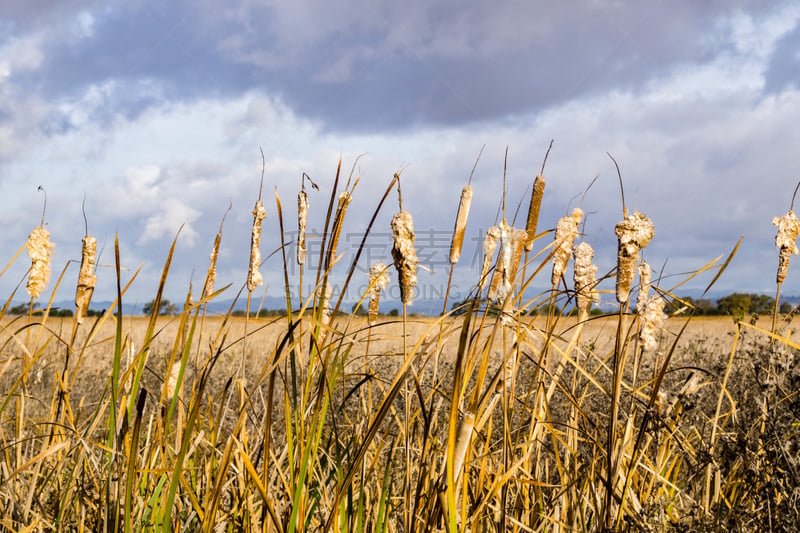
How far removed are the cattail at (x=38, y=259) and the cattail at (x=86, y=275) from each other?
51 cm

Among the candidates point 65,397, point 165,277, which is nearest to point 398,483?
point 65,397

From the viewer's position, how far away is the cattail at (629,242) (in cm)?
172

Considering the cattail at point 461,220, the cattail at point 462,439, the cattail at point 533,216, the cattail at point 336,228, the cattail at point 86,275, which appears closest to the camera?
the cattail at point 462,439

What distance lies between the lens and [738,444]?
2.24m

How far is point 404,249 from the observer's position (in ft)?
5.72

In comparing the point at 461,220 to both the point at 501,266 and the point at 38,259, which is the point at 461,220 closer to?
the point at 501,266

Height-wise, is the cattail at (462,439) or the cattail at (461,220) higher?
the cattail at (461,220)

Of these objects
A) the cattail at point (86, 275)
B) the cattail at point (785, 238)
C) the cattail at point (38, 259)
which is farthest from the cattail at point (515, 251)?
the cattail at point (38, 259)

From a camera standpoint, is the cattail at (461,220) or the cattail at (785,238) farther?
the cattail at (785,238)

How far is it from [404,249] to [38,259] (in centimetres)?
234

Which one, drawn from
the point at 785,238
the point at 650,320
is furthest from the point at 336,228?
the point at 785,238

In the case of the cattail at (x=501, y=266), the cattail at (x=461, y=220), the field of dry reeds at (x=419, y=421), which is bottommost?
the field of dry reeds at (x=419, y=421)

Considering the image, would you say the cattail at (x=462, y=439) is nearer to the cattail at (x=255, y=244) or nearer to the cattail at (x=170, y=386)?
the cattail at (x=170, y=386)

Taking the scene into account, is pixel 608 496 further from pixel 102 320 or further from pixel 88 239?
pixel 88 239
